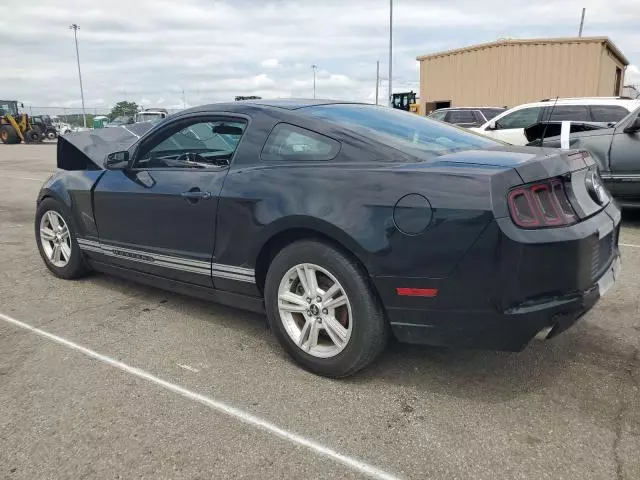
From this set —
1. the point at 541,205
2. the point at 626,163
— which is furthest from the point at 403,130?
the point at 626,163

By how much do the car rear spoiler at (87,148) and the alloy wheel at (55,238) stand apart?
0.46m

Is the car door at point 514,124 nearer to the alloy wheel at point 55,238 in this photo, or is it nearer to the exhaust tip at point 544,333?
the alloy wheel at point 55,238

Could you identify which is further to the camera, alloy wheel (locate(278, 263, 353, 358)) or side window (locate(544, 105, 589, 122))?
side window (locate(544, 105, 589, 122))

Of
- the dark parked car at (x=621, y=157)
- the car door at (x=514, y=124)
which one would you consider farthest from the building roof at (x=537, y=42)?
the dark parked car at (x=621, y=157)

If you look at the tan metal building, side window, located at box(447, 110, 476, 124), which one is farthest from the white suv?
the tan metal building

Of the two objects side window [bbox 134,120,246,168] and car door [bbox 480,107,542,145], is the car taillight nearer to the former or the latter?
side window [bbox 134,120,246,168]

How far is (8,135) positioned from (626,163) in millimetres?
34041

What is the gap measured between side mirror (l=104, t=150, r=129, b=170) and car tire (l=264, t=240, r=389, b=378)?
1.62 metres

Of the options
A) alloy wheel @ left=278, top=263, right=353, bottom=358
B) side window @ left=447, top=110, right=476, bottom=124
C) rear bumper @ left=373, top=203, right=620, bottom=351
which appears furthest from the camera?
side window @ left=447, top=110, right=476, bottom=124

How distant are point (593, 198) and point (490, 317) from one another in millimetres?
953

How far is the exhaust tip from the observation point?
100 inches

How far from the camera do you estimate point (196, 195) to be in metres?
3.45

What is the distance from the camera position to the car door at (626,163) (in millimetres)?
6664

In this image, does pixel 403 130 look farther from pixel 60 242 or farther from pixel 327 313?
pixel 60 242
